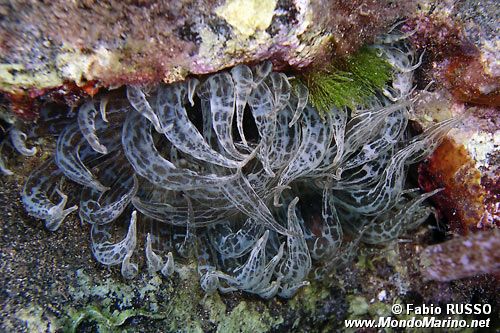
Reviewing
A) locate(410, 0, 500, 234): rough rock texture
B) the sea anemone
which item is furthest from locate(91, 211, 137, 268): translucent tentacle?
locate(410, 0, 500, 234): rough rock texture

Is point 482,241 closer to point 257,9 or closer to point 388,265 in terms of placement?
point 388,265

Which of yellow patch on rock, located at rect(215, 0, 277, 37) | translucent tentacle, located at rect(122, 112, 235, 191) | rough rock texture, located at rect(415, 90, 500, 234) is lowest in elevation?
translucent tentacle, located at rect(122, 112, 235, 191)

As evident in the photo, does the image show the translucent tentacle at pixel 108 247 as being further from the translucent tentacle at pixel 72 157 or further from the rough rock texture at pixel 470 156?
the rough rock texture at pixel 470 156

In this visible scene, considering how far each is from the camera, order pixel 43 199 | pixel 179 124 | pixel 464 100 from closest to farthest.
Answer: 1. pixel 179 124
2. pixel 43 199
3. pixel 464 100

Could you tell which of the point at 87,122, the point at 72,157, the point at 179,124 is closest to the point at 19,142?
the point at 72,157

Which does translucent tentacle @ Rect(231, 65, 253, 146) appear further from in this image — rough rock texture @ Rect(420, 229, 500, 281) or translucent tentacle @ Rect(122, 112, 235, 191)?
rough rock texture @ Rect(420, 229, 500, 281)

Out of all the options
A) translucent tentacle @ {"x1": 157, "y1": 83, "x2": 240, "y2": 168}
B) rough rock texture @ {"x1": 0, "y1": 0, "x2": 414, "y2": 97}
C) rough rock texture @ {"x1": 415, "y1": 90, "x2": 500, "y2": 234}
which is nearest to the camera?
rough rock texture @ {"x1": 0, "y1": 0, "x2": 414, "y2": 97}

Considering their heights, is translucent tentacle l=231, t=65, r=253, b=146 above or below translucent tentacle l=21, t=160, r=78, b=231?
above

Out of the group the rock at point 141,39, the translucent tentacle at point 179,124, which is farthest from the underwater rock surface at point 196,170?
the translucent tentacle at point 179,124

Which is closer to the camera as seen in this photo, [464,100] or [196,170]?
[196,170]

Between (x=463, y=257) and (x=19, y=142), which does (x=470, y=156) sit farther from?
(x=19, y=142)

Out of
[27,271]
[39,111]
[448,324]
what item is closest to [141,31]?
[39,111]
